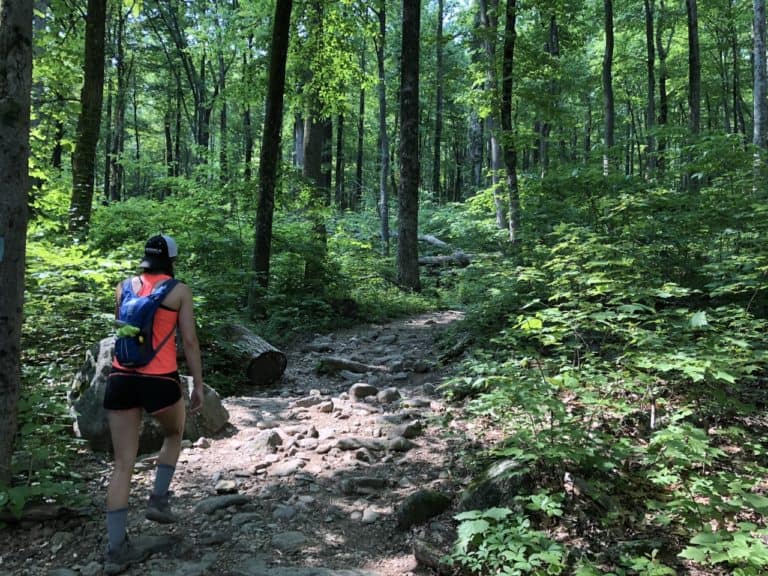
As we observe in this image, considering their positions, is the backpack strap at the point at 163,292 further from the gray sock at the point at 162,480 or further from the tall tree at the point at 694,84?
the tall tree at the point at 694,84

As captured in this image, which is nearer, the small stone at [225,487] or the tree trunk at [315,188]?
the small stone at [225,487]

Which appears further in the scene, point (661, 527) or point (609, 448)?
point (609, 448)

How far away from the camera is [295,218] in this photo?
44.0 feet

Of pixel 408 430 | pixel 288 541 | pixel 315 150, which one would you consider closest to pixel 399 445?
pixel 408 430

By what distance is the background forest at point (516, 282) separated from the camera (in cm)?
346

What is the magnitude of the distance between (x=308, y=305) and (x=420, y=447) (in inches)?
257

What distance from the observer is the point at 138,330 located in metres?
3.30

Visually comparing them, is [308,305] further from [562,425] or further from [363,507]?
[562,425]

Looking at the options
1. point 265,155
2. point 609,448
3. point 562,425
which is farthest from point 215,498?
point 265,155

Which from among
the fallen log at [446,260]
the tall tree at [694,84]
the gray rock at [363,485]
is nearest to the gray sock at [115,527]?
the gray rock at [363,485]

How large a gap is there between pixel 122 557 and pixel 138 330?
1.40 metres

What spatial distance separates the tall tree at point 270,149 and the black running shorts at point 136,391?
257 inches

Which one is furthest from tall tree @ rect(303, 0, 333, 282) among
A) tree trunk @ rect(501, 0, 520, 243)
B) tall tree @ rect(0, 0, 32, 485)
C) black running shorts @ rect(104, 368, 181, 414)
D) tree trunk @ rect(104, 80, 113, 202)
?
tree trunk @ rect(104, 80, 113, 202)

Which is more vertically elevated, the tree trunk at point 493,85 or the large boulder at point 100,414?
the tree trunk at point 493,85
